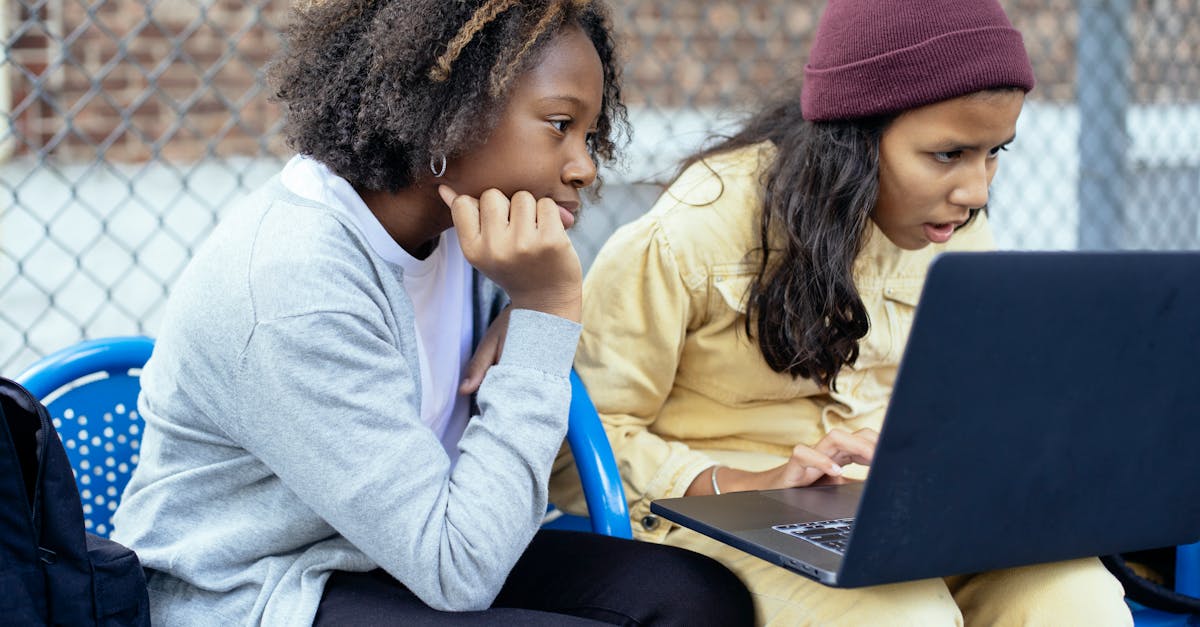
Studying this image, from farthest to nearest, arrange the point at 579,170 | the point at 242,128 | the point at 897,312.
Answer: the point at 242,128 → the point at 897,312 → the point at 579,170

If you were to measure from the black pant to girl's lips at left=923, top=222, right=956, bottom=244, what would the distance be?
634 mm

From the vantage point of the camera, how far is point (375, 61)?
54.7 inches

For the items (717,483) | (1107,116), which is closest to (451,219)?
(717,483)

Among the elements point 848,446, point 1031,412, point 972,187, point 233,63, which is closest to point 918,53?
point 972,187

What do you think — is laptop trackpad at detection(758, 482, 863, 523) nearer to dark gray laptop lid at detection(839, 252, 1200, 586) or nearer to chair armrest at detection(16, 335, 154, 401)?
dark gray laptop lid at detection(839, 252, 1200, 586)

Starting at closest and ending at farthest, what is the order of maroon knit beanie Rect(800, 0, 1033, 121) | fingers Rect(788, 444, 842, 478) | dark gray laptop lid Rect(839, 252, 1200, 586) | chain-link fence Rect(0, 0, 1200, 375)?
dark gray laptop lid Rect(839, 252, 1200, 586) → fingers Rect(788, 444, 842, 478) → maroon knit beanie Rect(800, 0, 1033, 121) → chain-link fence Rect(0, 0, 1200, 375)

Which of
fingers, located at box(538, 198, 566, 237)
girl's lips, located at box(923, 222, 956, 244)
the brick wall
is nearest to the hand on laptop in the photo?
girl's lips, located at box(923, 222, 956, 244)

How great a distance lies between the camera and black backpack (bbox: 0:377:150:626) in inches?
45.7

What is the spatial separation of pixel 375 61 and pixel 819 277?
0.75 metres

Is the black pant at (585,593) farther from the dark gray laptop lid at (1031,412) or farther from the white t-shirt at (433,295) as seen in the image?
the dark gray laptop lid at (1031,412)

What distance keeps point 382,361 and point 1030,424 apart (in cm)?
68

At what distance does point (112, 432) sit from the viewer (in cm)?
172

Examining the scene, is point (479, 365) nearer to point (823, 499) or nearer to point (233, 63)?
point (823, 499)

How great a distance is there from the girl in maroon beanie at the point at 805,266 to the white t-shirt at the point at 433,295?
25 centimetres
